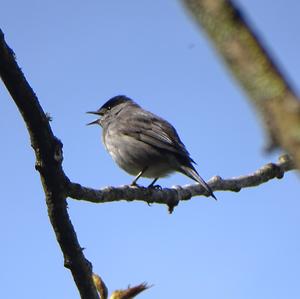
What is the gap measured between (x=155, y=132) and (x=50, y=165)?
7037 mm

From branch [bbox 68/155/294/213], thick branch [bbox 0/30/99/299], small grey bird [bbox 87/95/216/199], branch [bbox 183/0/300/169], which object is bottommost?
branch [bbox 183/0/300/169]

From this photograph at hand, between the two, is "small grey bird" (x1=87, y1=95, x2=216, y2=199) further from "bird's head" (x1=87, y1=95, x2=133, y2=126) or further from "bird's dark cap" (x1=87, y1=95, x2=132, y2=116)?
"bird's dark cap" (x1=87, y1=95, x2=132, y2=116)

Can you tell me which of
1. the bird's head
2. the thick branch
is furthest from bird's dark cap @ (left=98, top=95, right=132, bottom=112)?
the thick branch

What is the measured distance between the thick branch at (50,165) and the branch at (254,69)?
2420 millimetres

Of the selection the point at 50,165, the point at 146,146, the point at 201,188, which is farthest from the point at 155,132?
the point at 50,165

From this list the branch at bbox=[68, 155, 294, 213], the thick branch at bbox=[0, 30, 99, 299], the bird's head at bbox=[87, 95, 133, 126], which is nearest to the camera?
the thick branch at bbox=[0, 30, 99, 299]

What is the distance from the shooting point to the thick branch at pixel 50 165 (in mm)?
3221

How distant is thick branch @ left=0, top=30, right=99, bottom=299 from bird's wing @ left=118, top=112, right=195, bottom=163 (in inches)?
248

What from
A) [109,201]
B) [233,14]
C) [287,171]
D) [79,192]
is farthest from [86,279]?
[287,171]

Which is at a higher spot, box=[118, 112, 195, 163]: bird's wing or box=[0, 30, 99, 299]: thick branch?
box=[118, 112, 195, 163]: bird's wing

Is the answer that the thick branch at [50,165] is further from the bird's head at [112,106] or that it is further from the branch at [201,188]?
the bird's head at [112,106]

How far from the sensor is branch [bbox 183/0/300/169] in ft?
2.83

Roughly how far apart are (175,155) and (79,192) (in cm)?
588

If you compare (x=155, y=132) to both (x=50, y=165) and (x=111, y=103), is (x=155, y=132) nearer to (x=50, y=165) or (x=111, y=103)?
(x=111, y=103)
